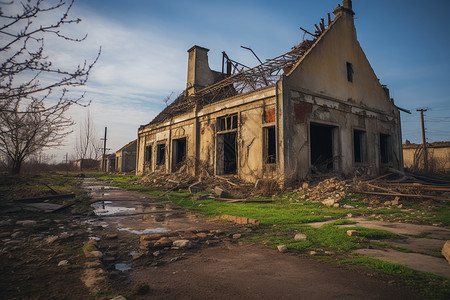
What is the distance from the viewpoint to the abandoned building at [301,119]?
33.4ft

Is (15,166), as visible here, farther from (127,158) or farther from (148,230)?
(127,158)

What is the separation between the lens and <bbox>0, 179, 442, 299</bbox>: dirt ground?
6.85 ft

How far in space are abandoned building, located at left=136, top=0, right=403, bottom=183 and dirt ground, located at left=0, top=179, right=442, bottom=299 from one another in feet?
21.7

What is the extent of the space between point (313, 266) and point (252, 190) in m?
7.17

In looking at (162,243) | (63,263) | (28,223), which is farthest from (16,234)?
(162,243)

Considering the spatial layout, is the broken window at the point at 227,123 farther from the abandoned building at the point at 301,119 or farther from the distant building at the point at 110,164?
the distant building at the point at 110,164

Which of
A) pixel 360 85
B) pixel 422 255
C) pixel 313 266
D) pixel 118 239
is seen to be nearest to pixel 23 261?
pixel 118 239

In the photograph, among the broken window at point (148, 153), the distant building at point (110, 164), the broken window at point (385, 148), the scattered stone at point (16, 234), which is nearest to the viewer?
the scattered stone at point (16, 234)

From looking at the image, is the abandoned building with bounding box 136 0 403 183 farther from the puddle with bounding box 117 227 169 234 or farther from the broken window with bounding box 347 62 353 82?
the puddle with bounding box 117 227 169 234

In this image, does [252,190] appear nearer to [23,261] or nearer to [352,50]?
[23,261]

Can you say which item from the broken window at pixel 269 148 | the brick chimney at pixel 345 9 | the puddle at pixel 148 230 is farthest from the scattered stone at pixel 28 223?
the brick chimney at pixel 345 9

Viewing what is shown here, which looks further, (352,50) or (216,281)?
(352,50)

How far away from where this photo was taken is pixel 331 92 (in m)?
11.8

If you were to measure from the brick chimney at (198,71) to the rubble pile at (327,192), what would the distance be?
41.5 ft
